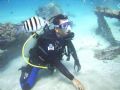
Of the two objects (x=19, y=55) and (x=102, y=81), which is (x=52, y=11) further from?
(x=102, y=81)

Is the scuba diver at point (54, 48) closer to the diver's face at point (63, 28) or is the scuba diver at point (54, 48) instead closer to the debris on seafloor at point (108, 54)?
the diver's face at point (63, 28)

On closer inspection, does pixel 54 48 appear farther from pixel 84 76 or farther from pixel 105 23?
pixel 105 23

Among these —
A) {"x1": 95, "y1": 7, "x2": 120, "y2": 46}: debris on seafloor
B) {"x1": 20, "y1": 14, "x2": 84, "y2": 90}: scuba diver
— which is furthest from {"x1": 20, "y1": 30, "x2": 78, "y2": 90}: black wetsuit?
{"x1": 95, "y1": 7, "x2": 120, "y2": 46}: debris on seafloor

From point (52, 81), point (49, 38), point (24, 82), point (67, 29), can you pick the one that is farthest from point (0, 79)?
point (67, 29)

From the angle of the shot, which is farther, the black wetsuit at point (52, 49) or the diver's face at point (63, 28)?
the black wetsuit at point (52, 49)

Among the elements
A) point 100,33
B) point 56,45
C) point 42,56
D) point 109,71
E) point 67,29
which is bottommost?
point 100,33

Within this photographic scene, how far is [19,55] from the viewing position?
1009cm

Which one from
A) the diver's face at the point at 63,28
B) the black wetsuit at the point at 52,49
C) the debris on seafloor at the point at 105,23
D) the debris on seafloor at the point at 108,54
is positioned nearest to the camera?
the diver's face at the point at 63,28

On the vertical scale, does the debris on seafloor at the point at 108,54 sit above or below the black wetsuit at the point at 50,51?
below

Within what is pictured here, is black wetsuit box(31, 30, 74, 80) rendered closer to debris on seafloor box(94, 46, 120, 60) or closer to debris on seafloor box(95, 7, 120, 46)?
debris on seafloor box(94, 46, 120, 60)

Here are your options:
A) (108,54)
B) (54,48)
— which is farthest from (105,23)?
(54,48)

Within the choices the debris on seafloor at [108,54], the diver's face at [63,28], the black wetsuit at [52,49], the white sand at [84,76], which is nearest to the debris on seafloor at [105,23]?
the debris on seafloor at [108,54]

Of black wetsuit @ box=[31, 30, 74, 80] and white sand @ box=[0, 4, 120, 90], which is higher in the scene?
black wetsuit @ box=[31, 30, 74, 80]

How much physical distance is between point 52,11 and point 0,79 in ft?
45.0
